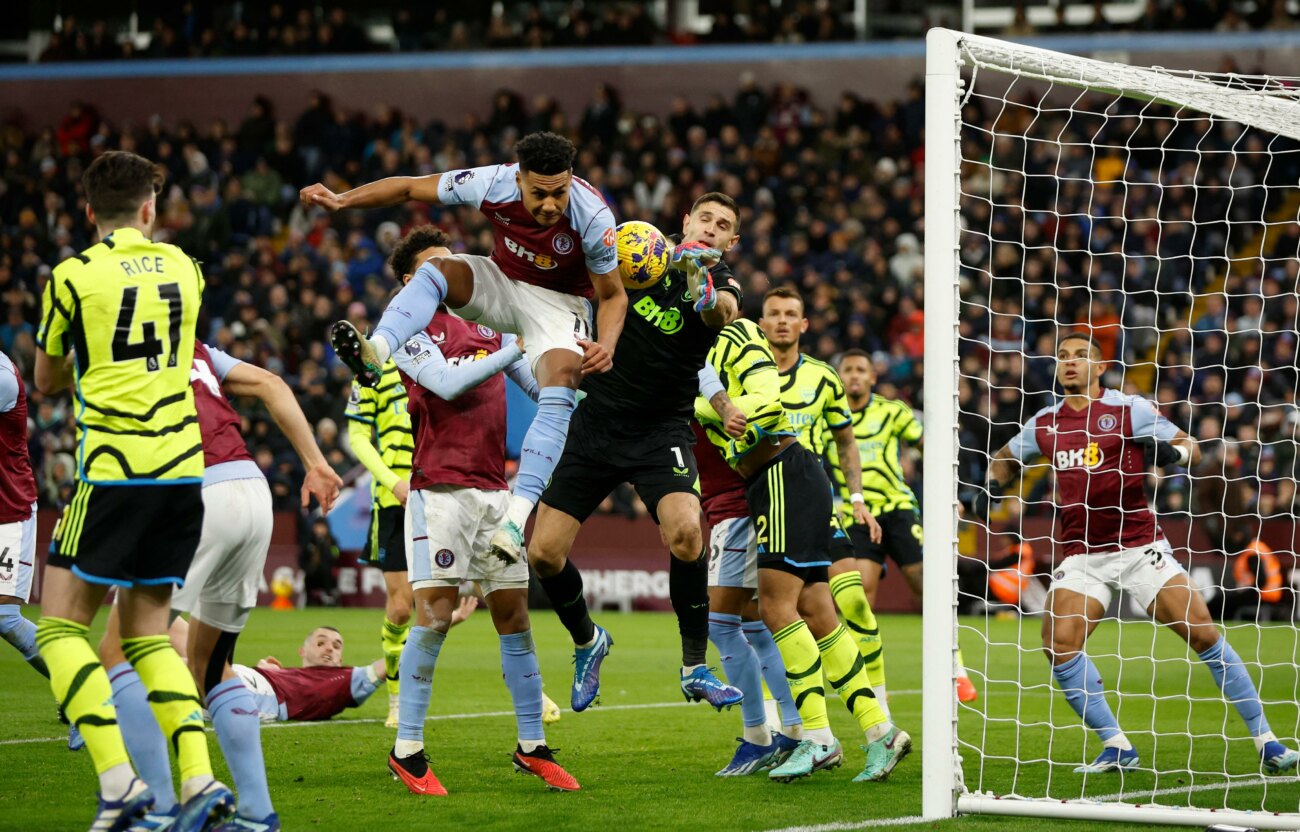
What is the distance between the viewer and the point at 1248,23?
23109 mm

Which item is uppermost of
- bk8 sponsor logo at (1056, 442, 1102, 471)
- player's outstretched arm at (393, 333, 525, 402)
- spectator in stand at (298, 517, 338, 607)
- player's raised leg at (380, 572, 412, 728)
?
player's outstretched arm at (393, 333, 525, 402)

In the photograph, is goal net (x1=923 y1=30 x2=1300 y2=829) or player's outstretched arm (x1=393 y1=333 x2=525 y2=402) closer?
goal net (x1=923 y1=30 x2=1300 y2=829)

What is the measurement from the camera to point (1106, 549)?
25.5ft

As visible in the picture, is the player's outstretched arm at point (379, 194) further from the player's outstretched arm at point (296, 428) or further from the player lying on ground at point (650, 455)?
the player lying on ground at point (650, 455)

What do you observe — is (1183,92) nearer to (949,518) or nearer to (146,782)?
(949,518)

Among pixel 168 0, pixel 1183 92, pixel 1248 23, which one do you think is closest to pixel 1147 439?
pixel 1183 92

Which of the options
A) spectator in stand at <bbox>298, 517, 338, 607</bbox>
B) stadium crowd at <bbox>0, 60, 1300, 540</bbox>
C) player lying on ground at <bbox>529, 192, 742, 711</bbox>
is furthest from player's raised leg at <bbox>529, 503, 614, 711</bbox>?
spectator in stand at <bbox>298, 517, 338, 607</bbox>

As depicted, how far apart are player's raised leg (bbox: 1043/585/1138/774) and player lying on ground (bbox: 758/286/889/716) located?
3.00 feet

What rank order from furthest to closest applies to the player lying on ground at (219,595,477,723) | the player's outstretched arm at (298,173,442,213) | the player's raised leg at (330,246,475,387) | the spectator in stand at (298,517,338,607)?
the spectator in stand at (298,517,338,607) < the player lying on ground at (219,595,477,723) < the player's outstretched arm at (298,173,442,213) < the player's raised leg at (330,246,475,387)

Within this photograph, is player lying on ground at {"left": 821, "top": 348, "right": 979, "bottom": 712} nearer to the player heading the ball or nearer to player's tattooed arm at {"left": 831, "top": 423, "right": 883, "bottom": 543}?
player's tattooed arm at {"left": 831, "top": 423, "right": 883, "bottom": 543}

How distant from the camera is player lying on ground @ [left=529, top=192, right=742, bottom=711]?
7.00m

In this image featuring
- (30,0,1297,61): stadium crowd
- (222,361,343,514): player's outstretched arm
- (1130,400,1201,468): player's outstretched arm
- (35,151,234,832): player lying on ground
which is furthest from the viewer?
(30,0,1297,61): stadium crowd

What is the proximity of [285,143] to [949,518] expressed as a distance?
69.8ft

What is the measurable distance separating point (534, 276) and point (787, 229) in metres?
16.7
